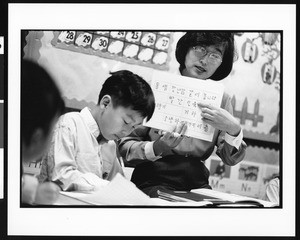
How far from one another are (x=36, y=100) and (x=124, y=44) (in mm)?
439

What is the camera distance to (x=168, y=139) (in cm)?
195

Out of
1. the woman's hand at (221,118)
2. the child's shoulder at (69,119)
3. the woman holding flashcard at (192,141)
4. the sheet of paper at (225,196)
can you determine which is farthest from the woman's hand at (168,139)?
the child's shoulder at (69,119)

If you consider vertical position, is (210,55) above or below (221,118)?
above

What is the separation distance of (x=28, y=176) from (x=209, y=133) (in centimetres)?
78

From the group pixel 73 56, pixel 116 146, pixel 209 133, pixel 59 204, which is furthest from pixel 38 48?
pixel 209 133

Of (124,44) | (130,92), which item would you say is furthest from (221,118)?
(124,44)

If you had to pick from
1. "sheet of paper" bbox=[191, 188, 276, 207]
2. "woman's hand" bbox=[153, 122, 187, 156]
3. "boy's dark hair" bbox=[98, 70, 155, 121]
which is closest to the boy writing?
"boy's dark hair" bbox=[98, 70, 155, 121]

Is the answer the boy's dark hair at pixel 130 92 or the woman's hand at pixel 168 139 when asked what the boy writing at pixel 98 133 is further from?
the woman's hand at pixel 168 139

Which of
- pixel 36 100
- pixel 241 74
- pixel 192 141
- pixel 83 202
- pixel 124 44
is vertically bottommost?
pixel 83 202

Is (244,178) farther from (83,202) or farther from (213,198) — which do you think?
(83,202)

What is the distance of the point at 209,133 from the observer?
1960 mm

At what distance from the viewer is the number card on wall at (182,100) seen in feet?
6.39

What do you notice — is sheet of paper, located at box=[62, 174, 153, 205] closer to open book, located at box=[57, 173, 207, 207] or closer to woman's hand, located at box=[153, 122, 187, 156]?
open book, located at box=[57, 173, 207, 207]

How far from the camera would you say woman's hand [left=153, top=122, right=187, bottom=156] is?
1.95 meters
